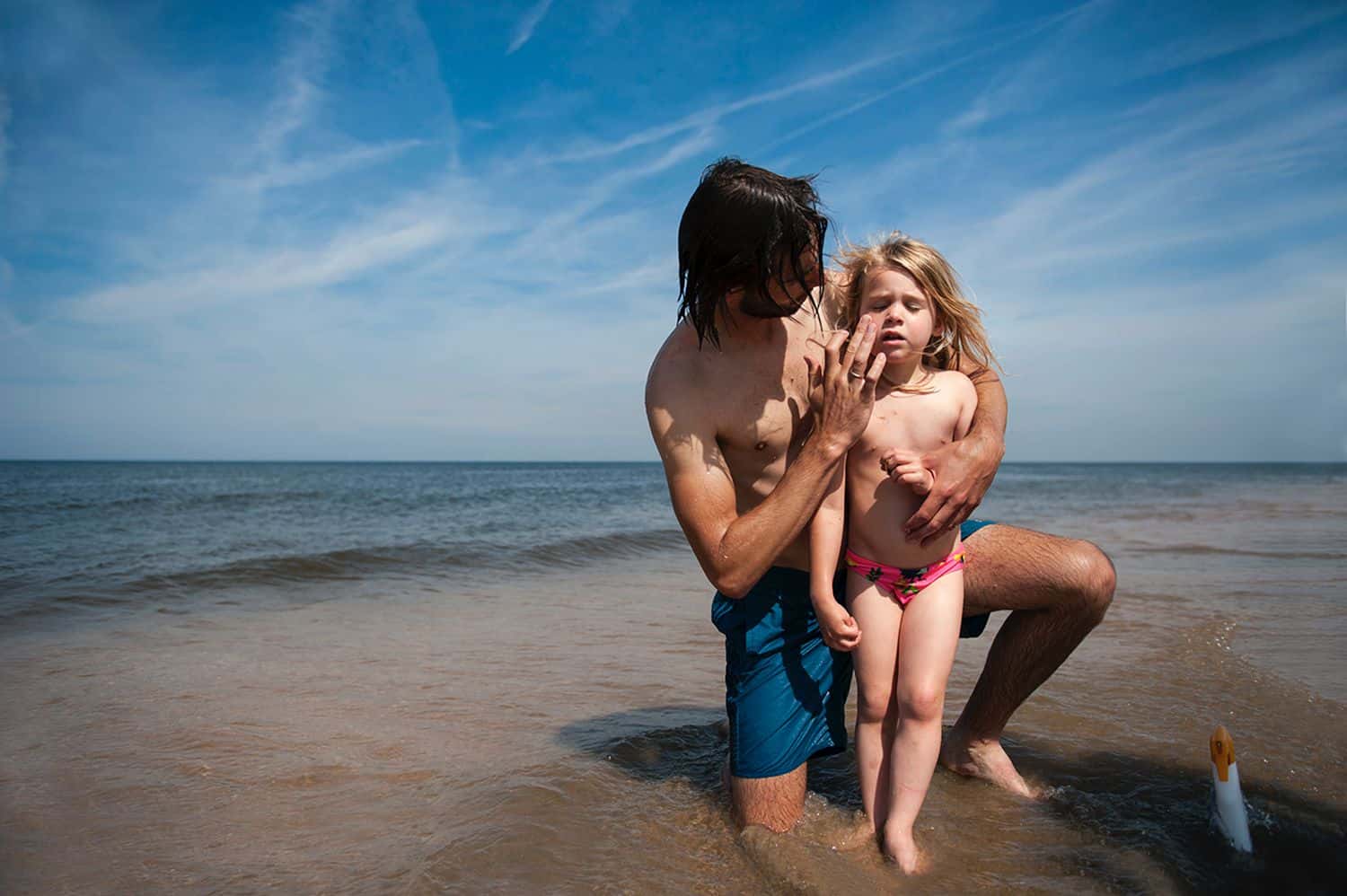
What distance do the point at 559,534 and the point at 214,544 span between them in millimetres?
4988

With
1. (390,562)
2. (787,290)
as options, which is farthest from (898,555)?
(390,562)

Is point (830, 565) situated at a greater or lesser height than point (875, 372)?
lesser

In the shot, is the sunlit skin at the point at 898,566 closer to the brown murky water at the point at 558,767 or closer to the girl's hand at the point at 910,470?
the girl's hand at the point at 910,470

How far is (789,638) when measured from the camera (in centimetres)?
304

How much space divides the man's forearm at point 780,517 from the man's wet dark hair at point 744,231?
534 millimetres

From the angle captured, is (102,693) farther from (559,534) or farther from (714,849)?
(559,534)

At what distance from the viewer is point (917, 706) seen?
260cm

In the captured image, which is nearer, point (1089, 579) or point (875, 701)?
point (875, 701)

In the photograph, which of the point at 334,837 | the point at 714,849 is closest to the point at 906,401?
the point at 714,849

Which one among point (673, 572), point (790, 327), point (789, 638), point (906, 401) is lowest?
point (673, 572)

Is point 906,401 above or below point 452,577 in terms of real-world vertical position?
above

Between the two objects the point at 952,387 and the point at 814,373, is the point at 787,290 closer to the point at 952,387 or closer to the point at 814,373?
the point at 814,373

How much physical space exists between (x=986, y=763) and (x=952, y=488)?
1.27 m

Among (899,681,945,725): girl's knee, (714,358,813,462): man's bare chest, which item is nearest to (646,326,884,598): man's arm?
(714,358,813,462): man's bare chest
